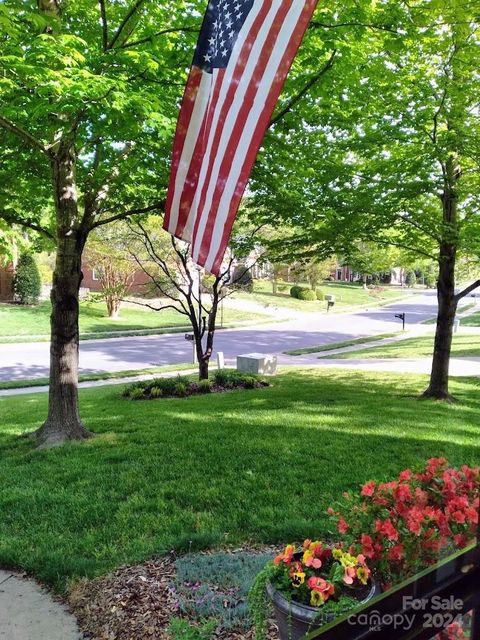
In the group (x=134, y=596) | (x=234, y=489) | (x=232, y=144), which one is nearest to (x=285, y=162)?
(x=234, y=489)

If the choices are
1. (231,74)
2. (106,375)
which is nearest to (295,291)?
(106,375)

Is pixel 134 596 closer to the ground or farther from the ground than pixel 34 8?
closer to the ground

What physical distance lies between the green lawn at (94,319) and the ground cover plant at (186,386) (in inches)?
539

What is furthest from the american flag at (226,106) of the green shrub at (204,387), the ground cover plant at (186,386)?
the green shrub at (204,387)

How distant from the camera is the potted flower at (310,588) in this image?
7.72 feet

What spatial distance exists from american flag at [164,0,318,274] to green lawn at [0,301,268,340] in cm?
2298

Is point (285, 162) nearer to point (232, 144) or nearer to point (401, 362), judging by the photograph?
point (232, 144)

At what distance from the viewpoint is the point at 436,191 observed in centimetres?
966

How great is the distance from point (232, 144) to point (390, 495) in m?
1.94

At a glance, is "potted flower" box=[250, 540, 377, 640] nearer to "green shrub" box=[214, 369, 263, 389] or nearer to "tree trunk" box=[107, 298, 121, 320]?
"green shrub" box=[214, 369, 263, 389]

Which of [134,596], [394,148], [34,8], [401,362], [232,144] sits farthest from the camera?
[401,362]

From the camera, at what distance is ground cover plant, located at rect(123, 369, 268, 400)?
39.3ft

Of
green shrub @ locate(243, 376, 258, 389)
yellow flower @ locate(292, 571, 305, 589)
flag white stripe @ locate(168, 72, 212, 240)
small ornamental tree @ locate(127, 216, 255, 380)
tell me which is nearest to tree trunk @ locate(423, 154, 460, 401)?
green shrub @ locate(243, 376, 258, 389)

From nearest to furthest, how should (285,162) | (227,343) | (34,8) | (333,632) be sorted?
(333,632) < (34,8) < (285,162) < (227,343)
